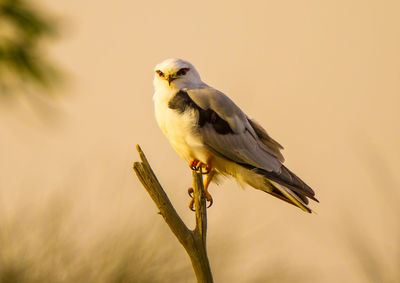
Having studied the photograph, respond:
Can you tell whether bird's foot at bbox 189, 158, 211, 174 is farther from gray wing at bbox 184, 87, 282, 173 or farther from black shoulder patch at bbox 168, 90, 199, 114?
black shoulder patch at bbox 168, 90, 199, 114

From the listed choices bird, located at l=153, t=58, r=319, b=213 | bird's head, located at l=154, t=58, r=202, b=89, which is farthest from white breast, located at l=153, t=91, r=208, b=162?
bird's head, located at l=154, t=58, r=202, b=89

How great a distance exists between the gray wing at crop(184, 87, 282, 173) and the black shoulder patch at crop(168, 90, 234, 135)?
1 cm

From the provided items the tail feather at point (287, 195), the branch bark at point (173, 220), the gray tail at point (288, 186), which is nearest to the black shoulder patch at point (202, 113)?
the gray tail at point (288, 186)

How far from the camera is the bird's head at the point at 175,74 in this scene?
3.33 metres

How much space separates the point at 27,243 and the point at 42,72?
7.57 ft

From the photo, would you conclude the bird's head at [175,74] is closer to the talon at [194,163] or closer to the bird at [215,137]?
the bird at [215,137]

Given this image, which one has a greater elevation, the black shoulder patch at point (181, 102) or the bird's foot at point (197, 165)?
the black shoulder patch at point (181, 102)

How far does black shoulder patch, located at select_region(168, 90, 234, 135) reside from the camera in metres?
3.18

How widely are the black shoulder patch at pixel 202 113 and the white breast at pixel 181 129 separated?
0.11 feet

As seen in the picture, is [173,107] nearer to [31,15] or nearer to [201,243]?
[201,243]

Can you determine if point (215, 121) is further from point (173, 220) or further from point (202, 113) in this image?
point (173, 220)

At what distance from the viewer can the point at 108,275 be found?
14.1 feet

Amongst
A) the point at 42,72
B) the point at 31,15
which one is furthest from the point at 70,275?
the point at 31,15

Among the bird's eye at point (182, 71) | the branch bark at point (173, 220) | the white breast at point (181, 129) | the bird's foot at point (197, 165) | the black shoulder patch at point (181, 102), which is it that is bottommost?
the branch bark at point (173, 220)
